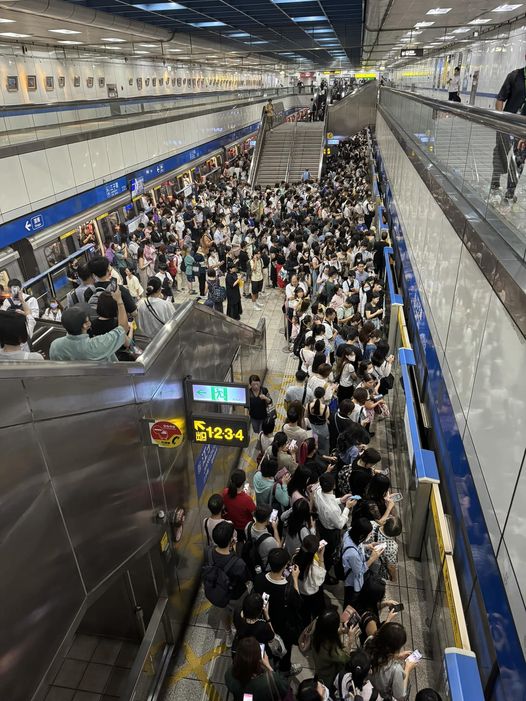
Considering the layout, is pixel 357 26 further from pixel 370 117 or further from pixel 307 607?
pixel 307 607

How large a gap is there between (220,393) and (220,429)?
318 mm

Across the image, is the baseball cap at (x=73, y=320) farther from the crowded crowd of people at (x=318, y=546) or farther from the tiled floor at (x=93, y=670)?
the tiled floor at (x=93, y=670)

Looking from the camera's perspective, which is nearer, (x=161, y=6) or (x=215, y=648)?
(x=215, y=648)

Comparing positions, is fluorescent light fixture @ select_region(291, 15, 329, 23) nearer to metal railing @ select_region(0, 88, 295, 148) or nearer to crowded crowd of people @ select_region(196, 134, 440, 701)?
metal railing @ select_region(0, 88, 295, 148)

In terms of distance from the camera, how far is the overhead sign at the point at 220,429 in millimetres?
4152

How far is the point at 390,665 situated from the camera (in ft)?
9.86

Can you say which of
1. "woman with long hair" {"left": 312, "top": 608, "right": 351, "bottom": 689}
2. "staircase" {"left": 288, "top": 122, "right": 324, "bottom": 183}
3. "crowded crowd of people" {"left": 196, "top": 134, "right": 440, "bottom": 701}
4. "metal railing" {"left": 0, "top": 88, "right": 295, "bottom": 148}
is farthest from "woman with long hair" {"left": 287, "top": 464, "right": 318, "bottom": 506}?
"staircase" {"left": 288, "top": 122, "right": 324, "bottom": 183}

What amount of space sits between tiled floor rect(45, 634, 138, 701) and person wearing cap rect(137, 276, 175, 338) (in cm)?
264

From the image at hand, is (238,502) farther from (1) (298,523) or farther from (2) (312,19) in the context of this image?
(2) (312,19)

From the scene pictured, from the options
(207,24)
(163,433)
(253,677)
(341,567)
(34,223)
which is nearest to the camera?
(253,677)

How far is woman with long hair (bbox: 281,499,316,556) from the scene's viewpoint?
161 inches

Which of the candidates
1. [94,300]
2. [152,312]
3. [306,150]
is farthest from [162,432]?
[306,150]

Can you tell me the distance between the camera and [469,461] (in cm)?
351

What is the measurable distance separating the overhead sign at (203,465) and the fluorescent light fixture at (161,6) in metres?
11.9
